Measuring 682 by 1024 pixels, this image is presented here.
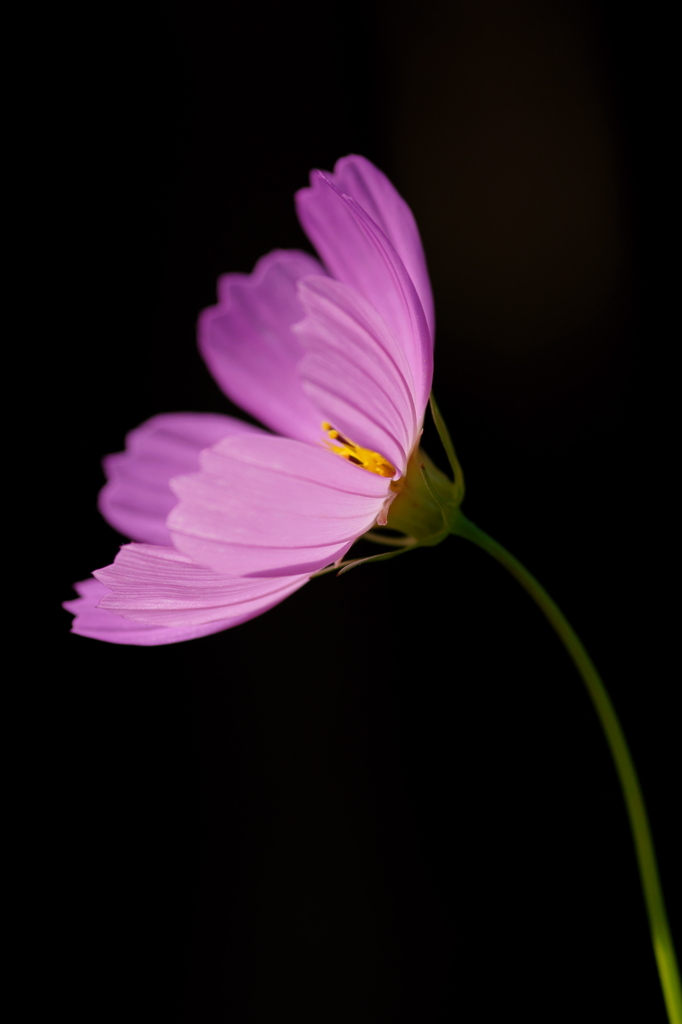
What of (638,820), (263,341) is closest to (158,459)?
(263,341)

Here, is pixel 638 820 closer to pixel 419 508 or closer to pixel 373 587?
pixel 419 508

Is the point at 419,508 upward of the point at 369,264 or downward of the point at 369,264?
downward

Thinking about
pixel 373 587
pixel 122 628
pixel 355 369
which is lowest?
pixel 373 587

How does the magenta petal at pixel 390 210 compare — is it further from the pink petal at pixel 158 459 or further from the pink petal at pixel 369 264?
the pink petal at pixel 158 459

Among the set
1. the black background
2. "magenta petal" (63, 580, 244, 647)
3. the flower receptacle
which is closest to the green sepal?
the flower receptacle

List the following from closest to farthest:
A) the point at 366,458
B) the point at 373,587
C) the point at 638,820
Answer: the point at 638,820
the point at 366,458
the point at 373,587

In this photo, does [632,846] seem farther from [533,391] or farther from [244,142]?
[244,142]

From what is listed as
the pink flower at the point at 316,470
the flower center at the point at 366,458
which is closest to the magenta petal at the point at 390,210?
the pink flower at the point at 316,470
